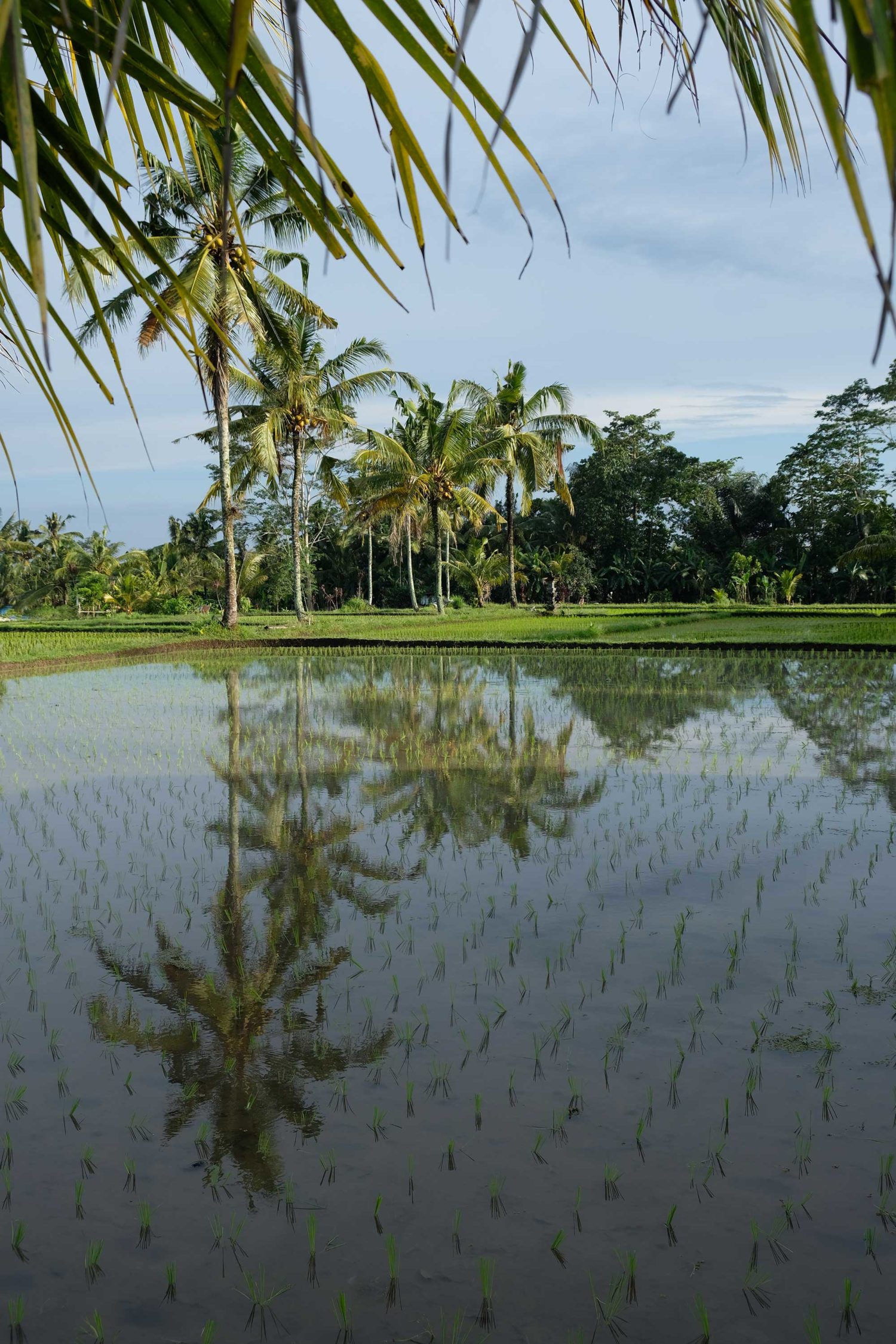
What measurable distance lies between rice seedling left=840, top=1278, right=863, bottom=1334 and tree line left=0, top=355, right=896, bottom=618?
1889cm

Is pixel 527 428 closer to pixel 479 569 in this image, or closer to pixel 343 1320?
pixel 479 569

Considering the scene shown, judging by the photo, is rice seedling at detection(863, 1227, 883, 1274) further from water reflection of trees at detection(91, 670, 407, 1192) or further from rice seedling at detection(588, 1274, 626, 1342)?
water reflection of trees at detection(91, 670, 407, 1192)

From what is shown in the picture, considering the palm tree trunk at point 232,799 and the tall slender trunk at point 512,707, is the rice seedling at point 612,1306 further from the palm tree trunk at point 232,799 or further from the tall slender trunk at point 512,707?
the tall slender trunk at point 512,707

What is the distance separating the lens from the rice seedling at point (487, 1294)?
1739 mm

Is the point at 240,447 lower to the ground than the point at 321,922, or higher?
higher

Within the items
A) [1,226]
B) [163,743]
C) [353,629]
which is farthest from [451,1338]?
[353,629]

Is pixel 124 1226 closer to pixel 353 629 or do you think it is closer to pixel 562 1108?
pixel 562 1108

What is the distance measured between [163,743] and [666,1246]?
21.6ft

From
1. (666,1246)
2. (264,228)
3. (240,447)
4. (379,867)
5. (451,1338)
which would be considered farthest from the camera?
(240,447)

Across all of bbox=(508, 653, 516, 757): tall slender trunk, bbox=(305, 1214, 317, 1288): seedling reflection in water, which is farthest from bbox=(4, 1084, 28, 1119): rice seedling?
bbox=(508, 653, 516, 757): tall slender trunk

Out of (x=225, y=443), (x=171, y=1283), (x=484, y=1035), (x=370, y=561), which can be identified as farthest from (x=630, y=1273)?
(x=370, y=561)

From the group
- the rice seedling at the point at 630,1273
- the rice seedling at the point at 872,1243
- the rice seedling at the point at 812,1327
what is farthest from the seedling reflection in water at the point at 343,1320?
the rice seedling at the point at 872,1243

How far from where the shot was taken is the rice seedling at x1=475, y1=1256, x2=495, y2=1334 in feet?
5.71

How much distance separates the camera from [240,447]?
81.9 feet
